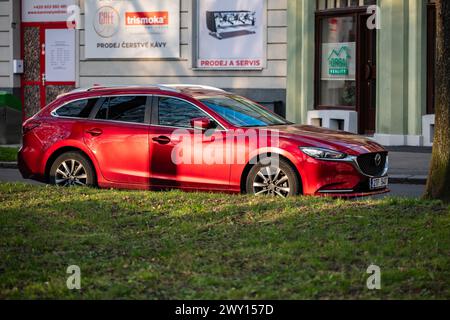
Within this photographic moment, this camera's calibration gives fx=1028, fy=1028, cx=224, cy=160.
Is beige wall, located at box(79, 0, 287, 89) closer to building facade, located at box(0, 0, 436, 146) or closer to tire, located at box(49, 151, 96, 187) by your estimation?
building facade, located at box(0, 0, 436, 146)

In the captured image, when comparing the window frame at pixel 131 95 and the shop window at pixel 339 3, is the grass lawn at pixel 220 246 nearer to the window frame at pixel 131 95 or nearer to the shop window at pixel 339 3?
the window frame at pixel 131 95

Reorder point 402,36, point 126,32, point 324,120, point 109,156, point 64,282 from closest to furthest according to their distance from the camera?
1. point 64,282
2. point 109,156
3. point 402,36
4. point 324,120
5. point 126,32

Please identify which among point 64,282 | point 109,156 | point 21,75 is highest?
point 21,75

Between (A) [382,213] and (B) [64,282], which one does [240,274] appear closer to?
(B) [64,282]

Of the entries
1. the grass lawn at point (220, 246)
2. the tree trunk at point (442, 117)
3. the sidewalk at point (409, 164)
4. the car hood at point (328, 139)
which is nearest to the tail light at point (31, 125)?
the grass lawn at point (220, 246)

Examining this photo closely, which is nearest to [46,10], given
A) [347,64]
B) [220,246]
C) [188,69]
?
[188,69]

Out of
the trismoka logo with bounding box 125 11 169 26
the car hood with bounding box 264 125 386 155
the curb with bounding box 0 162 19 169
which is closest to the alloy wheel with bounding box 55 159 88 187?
the car hood with bounding box 264 125 386 155

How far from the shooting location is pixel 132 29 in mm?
27172

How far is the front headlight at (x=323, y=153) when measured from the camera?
12383 millimetres

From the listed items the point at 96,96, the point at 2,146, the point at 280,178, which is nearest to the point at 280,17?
the point at 2,146

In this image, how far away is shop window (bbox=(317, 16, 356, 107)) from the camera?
24.1 m

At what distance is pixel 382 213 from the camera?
9.86 metres

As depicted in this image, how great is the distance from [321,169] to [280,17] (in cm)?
1334

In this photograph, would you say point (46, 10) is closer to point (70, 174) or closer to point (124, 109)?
point (124, 109)
